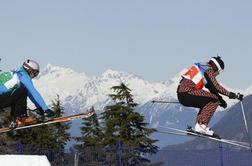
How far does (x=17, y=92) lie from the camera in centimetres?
1415

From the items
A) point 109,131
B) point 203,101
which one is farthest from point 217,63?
point 109,131

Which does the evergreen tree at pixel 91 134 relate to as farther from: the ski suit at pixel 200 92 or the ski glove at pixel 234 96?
the ski glove at pixel 234 96

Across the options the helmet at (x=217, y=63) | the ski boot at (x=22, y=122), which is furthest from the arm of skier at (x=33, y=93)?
the helmet at (x=217, y=63)

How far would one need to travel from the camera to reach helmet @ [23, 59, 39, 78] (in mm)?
14391

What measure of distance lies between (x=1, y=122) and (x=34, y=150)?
29.2 metres

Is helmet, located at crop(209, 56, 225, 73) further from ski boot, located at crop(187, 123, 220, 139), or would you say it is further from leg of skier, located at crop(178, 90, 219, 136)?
ski boot, located at crop(187, 123, 220, 139)

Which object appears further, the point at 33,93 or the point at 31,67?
the point at 31,67

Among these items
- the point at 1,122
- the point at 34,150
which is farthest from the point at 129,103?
the point at 34,150

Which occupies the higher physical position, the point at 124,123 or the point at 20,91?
the point at 20,91

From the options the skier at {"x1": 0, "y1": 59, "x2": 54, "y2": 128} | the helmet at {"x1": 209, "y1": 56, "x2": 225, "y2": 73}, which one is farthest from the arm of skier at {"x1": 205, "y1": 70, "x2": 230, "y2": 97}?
the skier at {"x1": 0, "y1": 59, "x2": 54, "y2": 128}

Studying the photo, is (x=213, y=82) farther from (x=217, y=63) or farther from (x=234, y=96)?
(x=234, y=96)

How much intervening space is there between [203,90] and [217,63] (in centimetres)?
66

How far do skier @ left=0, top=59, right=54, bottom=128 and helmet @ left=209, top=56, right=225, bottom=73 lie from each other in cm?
344

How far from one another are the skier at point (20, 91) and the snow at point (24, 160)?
18.2 ft
